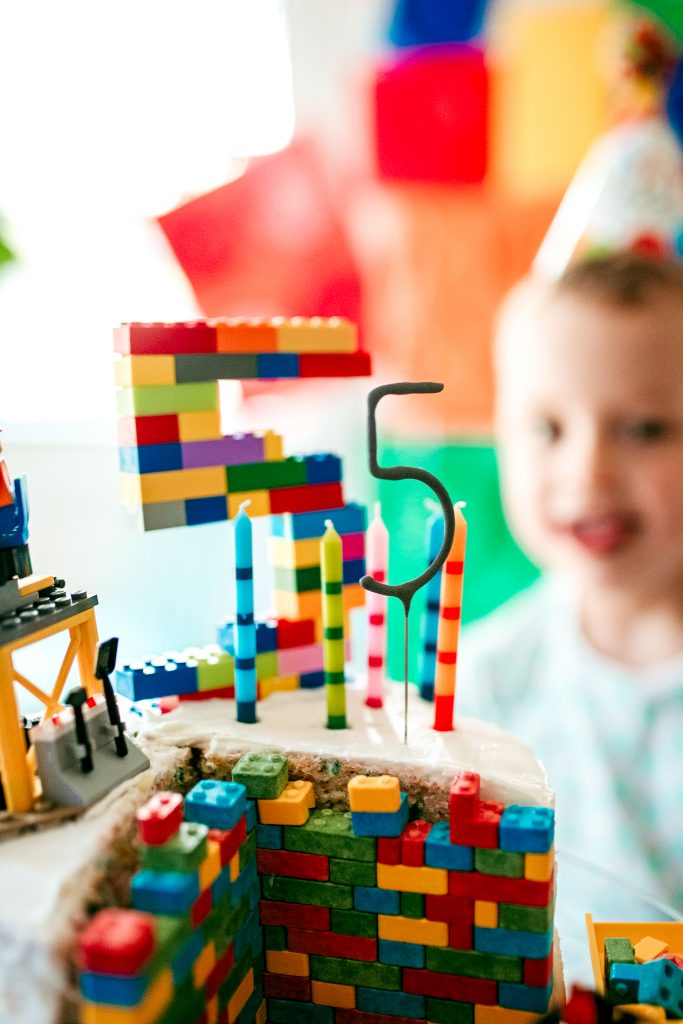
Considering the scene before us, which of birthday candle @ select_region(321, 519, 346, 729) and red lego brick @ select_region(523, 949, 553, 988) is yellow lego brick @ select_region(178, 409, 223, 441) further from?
red lego brick @ select_region(523, 949, 553, 988)

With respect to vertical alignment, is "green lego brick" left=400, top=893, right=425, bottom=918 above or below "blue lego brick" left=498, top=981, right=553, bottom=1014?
above

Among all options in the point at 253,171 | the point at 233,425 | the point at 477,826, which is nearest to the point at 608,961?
the point at 477,826

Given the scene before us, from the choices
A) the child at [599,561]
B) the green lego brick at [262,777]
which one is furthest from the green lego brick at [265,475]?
the child at [599,561]

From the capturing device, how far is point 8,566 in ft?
2.42

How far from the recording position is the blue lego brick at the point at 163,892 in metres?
0.63

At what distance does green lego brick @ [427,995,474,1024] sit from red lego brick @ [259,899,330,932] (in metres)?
0.11

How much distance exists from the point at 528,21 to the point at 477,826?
4.31 feet

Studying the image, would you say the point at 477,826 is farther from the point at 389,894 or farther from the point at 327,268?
the point at 327,268

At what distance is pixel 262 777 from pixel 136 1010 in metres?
0.23

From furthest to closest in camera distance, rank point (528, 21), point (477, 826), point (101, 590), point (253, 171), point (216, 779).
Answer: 1. point (253, 171)
2. point (528, 21)
3. point (101, 590)
4. point (216, 779)
5. point (477, 826)

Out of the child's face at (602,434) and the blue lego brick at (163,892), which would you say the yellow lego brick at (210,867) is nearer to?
the blue lego brick at (163,892)

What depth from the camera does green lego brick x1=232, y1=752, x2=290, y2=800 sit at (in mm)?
774

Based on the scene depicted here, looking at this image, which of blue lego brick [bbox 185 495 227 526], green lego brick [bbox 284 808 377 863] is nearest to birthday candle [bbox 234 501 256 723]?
blue lego brick [bbox 185 495 227 526]

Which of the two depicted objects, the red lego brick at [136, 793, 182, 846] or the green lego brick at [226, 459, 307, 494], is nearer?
the red lego brick at [136, 793, 182, 846]
